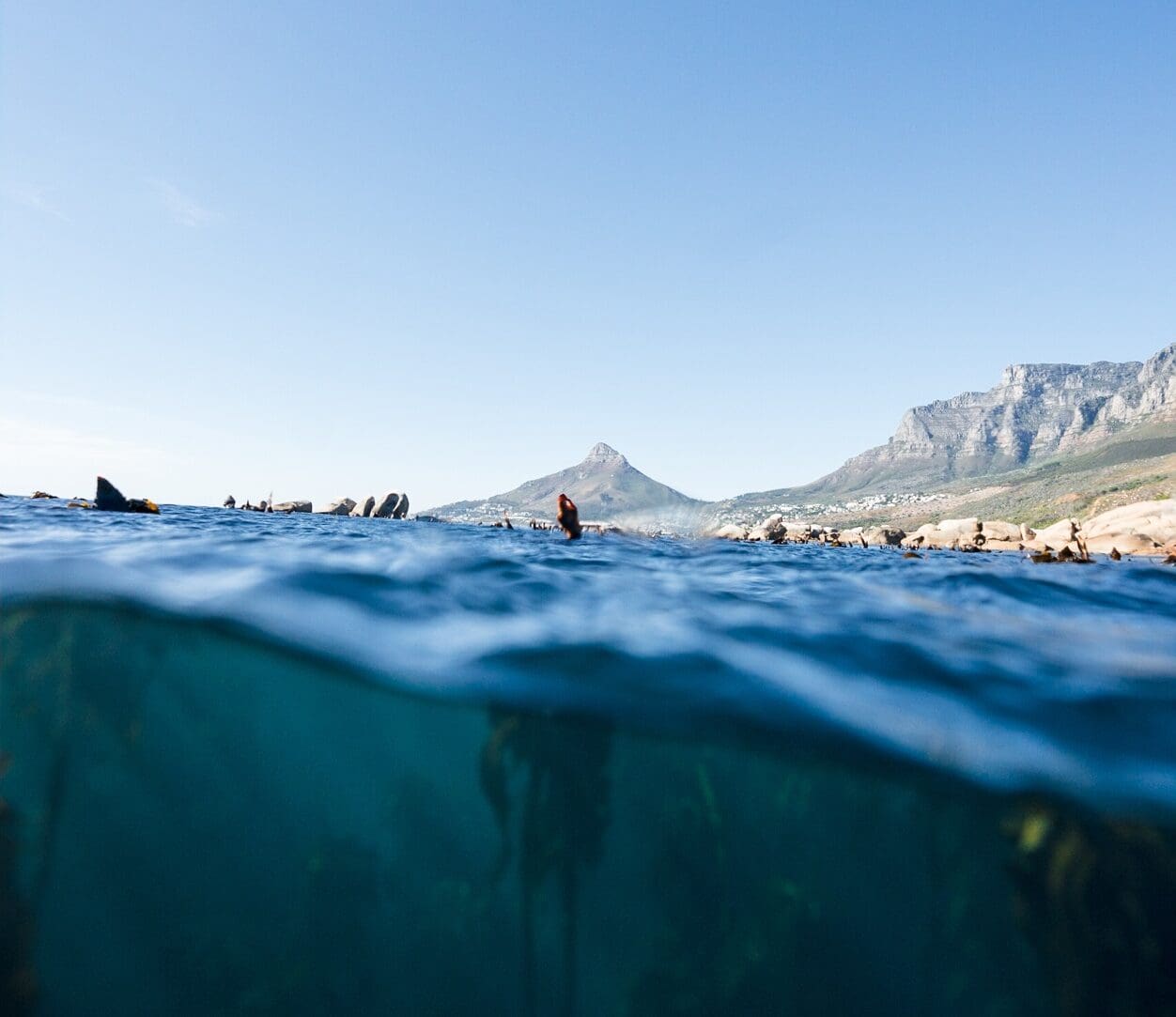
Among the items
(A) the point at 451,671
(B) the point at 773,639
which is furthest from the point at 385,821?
(B) the point at 773,639

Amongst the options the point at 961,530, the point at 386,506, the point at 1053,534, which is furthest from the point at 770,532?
the point at 386,506

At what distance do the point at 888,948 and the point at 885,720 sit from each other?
65.2 inches

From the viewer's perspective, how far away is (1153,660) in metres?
5.29

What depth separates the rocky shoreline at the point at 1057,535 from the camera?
31312mm

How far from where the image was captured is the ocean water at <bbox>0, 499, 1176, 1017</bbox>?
3.95 m

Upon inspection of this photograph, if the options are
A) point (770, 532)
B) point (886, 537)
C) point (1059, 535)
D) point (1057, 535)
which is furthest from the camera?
point (886, 537)

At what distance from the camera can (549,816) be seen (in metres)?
4.54

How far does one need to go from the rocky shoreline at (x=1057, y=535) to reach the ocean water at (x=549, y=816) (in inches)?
716

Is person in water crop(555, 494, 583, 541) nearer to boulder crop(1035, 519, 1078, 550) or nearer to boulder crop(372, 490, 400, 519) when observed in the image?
boulder crop(1035, 519, 1078, 550)

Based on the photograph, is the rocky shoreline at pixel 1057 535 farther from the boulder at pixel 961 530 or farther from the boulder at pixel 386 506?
the boulder at pixel 386 506

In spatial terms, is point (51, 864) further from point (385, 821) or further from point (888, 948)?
point (888, 948)

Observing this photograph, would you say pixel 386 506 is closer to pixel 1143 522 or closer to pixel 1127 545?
pixel 1127 545

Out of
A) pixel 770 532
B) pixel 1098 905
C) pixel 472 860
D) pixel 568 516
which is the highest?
pixel 568 516

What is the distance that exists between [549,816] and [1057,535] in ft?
152
